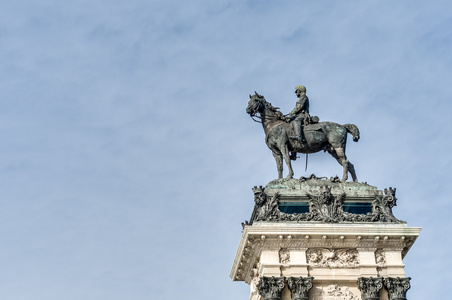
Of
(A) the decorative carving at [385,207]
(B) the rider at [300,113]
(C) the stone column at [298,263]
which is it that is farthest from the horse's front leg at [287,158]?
(C) the stone column at [298,263]

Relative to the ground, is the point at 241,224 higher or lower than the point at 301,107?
lower

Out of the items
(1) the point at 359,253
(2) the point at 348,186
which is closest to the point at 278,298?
(1) the point at 359,253

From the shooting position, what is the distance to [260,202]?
36.1 m

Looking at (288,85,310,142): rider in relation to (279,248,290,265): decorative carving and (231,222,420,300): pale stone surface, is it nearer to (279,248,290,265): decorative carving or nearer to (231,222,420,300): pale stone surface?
(231,222,420,300): pale stone surface

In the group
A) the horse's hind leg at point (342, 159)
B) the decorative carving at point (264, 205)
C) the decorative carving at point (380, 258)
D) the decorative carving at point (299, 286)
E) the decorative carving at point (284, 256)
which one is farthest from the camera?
the horse's hind leg at point (342, 159)

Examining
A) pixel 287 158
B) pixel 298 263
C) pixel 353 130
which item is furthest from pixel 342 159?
pixel 298 263

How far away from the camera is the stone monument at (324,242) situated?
3394 cm

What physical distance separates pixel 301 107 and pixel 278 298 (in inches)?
426

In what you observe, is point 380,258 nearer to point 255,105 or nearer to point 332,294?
point 332,294

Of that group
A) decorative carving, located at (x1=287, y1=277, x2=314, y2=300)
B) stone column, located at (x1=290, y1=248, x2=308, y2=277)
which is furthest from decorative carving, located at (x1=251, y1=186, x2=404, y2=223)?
decorative carving, located at (x1=287, y1=277, x2=314, y2=300)

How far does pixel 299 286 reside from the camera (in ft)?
110

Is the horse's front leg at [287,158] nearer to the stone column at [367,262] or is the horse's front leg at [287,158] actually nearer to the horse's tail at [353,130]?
→ the horse's tail at [353,130]

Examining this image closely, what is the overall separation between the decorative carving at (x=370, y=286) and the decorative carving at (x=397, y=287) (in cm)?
35

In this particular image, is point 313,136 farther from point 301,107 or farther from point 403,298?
point 403,298
